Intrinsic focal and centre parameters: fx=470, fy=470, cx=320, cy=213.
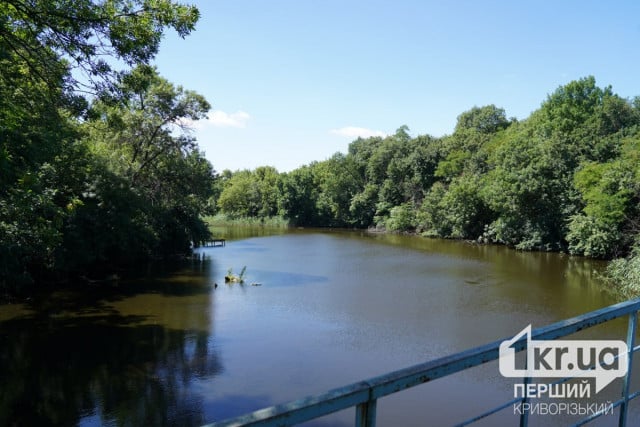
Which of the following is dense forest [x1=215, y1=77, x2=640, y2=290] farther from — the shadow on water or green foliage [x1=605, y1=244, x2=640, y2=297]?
the shadow on water

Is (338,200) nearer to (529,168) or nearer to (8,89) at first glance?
(529,168)

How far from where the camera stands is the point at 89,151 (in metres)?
18.8

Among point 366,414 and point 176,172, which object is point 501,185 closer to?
point 176,172

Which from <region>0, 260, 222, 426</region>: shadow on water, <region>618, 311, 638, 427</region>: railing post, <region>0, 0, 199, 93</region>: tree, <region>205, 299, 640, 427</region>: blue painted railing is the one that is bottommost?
<region>0, 260, 222, 426</region>: shadow on water

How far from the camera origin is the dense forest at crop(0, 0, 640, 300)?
682 cm

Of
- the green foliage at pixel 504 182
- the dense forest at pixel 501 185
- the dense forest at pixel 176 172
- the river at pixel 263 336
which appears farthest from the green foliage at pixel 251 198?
the river at pixel 263 336

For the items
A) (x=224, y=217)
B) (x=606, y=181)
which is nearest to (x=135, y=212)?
(x=606, y=181)

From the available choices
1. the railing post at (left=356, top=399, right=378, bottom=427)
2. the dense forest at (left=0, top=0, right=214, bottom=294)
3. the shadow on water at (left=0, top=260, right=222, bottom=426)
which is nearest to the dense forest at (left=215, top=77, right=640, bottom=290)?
the dense forest at (left=0, top=0, right=214, bottom=294)

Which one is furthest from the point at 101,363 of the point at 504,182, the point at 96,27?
the point at 504,182

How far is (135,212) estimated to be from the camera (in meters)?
20.2

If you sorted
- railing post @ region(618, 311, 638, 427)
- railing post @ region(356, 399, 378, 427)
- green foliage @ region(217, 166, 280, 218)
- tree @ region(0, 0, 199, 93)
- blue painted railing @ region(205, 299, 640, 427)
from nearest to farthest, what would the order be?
blue painted railing @ region(205, 299, 640, 427)
railing post @ region(356, 399, 378, 427)
railing post @ region(618, 311, 638, 427)
tree @ region(0, 0, 199, 93)
green foliage @ region(217, 166, 280, 218)

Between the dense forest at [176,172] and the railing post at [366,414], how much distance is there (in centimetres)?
654

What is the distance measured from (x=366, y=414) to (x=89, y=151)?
19.9 meters

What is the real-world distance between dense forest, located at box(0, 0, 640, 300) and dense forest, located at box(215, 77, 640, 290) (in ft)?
0.39
